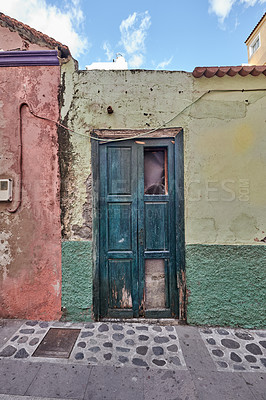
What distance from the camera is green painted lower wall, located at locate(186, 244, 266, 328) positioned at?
2771 mm

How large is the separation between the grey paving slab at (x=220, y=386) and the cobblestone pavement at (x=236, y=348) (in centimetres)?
10

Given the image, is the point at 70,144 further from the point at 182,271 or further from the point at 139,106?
the point at 182,271

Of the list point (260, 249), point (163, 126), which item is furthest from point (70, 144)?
point (260, 249)

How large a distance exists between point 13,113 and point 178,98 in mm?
2416

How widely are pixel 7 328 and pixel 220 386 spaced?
2.62 m

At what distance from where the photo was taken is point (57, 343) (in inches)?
96.3

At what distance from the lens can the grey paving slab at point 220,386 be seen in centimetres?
Result: 181

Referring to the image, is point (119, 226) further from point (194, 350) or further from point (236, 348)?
point (236, 348)

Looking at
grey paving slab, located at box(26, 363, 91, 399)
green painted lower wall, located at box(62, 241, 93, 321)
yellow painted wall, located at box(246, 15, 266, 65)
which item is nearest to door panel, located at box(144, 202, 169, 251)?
green painted lower wall, located at box(62, 241, 93, 321)

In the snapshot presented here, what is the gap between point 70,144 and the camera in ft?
9.69

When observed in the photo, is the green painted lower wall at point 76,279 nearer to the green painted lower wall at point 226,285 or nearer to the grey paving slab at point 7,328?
the grey paving slab at point 7,328

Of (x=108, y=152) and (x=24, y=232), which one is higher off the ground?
(x=108, y=152)

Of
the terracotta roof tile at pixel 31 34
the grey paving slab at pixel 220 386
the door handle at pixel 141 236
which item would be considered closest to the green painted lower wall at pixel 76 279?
the door handle at pixel 141 236

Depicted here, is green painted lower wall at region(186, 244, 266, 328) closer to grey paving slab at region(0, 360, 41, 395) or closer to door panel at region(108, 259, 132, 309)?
door panel at region(108, 259, 132, 309)
